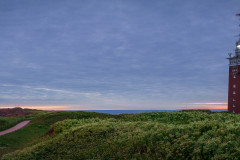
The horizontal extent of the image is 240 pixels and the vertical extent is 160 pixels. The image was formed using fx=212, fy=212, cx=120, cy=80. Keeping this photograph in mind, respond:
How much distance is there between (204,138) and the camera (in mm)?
8570

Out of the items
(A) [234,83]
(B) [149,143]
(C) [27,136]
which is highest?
(A) [234,83]

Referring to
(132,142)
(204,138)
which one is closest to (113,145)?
(132,142)

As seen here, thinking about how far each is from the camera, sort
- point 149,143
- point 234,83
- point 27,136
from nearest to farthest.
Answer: point 149,143
point 27,136
point 234,83

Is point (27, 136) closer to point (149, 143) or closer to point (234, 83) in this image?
point (149, 143)

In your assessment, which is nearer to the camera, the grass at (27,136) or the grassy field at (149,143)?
the grassy field at (149,143)

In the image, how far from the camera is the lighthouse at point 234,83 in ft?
138

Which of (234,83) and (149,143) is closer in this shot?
(149,143)

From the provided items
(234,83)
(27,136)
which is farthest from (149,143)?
(234,83)

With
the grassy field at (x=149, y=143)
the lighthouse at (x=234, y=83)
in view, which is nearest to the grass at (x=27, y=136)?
the grassy field at (x=149, y=143)

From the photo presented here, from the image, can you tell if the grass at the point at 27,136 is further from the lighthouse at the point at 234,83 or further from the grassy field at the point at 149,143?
the lighthouse at the point at 234,83

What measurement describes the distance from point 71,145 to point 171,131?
6.27 meters

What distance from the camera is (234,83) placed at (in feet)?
141

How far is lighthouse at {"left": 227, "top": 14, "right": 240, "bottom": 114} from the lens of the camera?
42.1 metres

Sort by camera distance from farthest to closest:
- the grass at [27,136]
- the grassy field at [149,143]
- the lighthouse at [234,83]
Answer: the lighthouse at [234,83] → the grass at [27,136] → the grassy field at [149,143]
